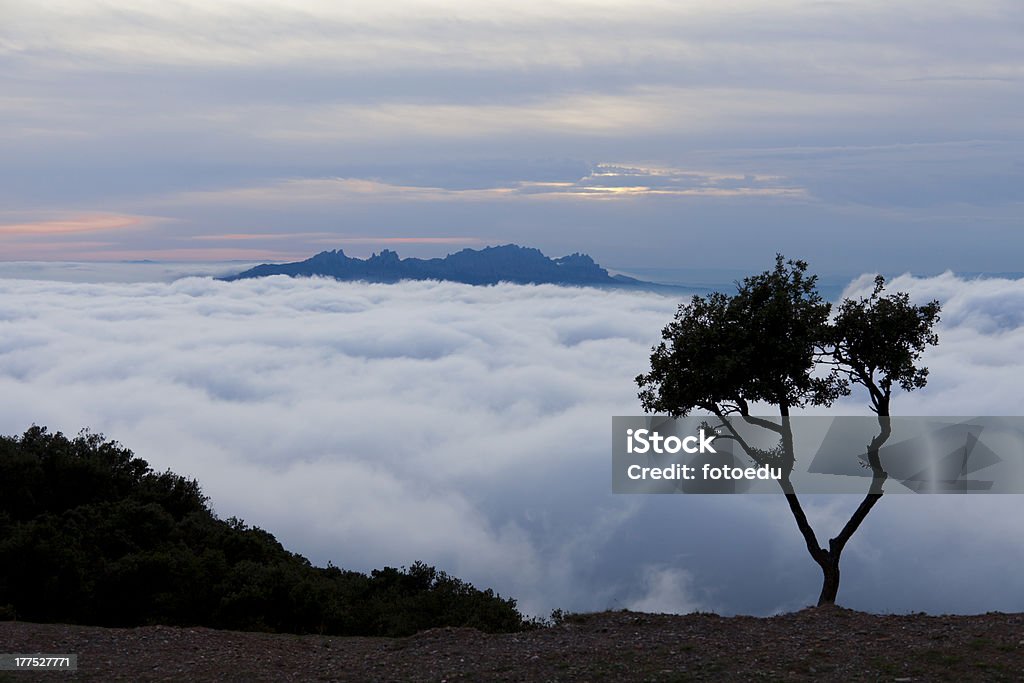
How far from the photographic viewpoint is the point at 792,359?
19.4 metres

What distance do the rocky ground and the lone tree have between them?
4556mm

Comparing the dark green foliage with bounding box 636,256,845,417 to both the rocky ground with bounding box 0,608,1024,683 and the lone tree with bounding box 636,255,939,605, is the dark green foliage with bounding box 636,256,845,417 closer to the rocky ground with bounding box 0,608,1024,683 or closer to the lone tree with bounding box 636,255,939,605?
the lone tree with bounding box 636,255,939,605

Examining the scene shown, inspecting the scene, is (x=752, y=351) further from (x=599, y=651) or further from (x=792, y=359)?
(x=599, y=651)

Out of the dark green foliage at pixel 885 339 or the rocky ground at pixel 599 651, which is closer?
the rocky ground at pixel 599 651

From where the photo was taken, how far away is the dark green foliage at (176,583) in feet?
64.8

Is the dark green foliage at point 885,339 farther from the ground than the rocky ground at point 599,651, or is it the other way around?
the dark green foliage at point 885,339

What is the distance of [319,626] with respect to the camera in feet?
64.7

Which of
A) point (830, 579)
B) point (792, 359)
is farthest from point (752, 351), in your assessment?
point (830, 579)

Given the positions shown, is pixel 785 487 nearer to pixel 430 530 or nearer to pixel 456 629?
pixel 456 629

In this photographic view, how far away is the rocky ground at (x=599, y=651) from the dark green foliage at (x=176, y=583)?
3.47m

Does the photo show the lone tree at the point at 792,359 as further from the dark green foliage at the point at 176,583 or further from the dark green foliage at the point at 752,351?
the dark green foliage at the point at 176,583

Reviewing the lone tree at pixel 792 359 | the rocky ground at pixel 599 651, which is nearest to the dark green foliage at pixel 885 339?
the lone tree at pixel 792 359

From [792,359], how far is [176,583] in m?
15.3

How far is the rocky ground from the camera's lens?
492 inches
